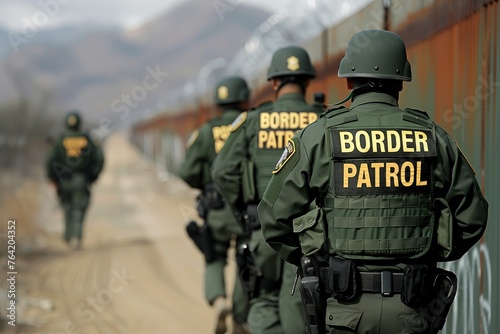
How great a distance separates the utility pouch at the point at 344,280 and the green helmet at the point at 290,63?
2.29m

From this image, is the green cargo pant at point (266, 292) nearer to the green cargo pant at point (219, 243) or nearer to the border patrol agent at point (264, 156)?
the border patrol agent at point (264, 156)

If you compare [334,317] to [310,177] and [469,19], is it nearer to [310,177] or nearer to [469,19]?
[310,177]

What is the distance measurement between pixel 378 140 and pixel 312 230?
1.58ft

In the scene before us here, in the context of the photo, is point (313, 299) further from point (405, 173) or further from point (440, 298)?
point (405, 173)

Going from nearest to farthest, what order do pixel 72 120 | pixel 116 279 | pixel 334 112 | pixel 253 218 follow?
pixel 334 112
pixel 253 218
pixel 116 279
pixel 72 120

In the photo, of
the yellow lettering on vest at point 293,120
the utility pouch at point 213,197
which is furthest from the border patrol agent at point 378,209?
the utility pouch at point 213,197

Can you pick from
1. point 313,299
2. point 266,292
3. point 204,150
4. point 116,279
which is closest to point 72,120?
point 116,279

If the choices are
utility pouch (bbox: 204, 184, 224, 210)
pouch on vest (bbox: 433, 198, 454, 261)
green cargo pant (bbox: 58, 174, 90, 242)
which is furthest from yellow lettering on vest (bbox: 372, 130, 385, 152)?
green cargo pant (bbox: 58, 174, 90, 242)

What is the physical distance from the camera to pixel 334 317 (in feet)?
12.9

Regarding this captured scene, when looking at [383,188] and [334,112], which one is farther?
[334,112]

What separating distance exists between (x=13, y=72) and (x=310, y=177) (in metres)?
28.2

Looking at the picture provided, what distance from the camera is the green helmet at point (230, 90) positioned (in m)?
7.69

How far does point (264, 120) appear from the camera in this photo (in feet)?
19.2

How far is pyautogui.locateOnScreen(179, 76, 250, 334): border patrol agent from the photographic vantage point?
7.41 metres
